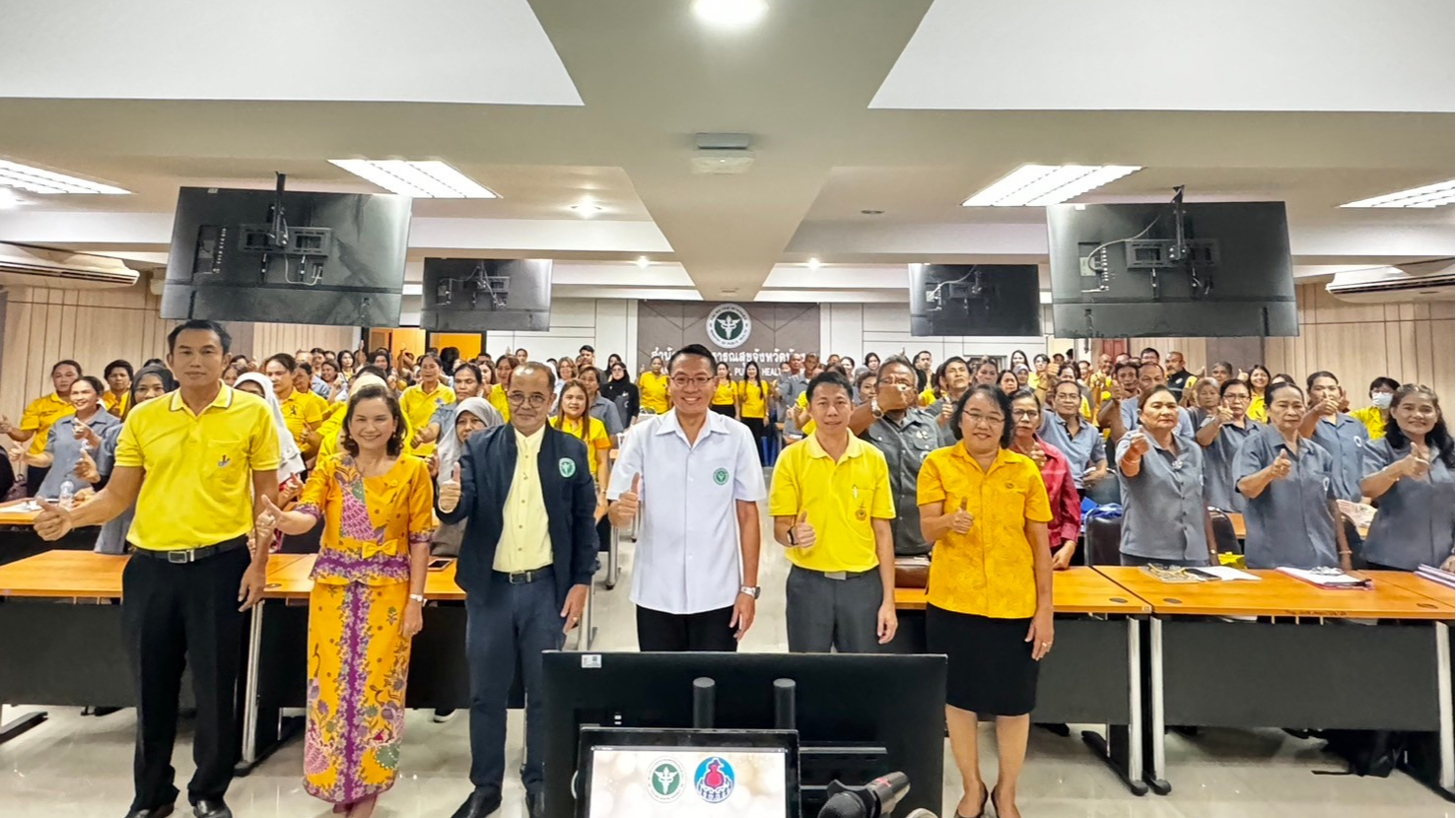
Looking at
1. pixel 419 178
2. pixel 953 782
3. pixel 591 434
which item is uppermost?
pixel 419 178

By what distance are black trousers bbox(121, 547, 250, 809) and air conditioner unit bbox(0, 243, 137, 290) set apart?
244 inches

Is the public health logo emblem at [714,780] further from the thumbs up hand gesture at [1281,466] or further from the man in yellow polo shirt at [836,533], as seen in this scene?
the thumbs up hand gesture at [1281,466]

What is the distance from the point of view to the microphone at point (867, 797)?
0.97 m

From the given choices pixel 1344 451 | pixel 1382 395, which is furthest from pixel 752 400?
pixel 1382 395

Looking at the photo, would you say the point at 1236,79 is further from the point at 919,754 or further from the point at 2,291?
the point at 2,291

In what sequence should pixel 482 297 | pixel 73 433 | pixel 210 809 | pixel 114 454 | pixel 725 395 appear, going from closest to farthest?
pixel 210 809
pixel 114 454
pixel 73 433
pixel 482 297
pixel 725 395

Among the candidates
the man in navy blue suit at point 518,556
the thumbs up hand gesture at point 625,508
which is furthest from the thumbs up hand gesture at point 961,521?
the man in navy blue suit at point 518,556

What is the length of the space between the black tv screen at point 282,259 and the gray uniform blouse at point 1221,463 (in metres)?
5.00

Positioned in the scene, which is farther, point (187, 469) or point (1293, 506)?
point (1293, 506)

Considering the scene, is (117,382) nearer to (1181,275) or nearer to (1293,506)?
(1181,275)

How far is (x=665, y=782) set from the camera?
0.96 metres

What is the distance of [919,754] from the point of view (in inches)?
42.6

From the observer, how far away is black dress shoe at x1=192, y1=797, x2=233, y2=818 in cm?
266

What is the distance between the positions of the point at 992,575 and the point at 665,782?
6.23 ft
